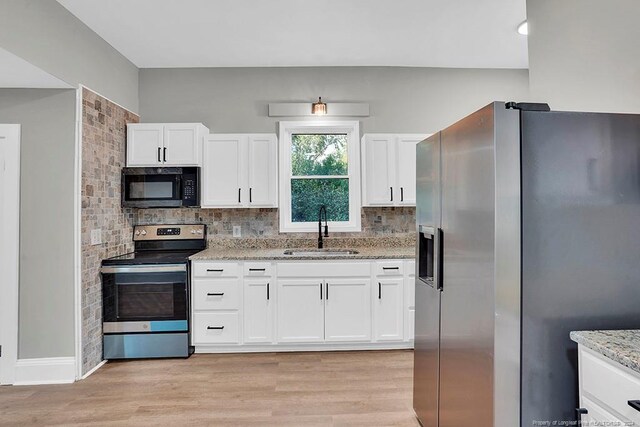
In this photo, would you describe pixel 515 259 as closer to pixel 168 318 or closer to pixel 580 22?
pixel 580 22

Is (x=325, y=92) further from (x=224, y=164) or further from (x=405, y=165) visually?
(x=224, y=164)

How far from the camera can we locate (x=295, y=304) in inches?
130

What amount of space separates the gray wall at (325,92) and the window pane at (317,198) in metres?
0.68

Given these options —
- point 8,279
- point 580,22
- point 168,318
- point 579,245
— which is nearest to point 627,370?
point 579,245

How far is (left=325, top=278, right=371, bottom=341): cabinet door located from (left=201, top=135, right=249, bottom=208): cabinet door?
1.26 meters

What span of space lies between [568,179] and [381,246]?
102 inches

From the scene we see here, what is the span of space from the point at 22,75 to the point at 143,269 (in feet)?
5.44

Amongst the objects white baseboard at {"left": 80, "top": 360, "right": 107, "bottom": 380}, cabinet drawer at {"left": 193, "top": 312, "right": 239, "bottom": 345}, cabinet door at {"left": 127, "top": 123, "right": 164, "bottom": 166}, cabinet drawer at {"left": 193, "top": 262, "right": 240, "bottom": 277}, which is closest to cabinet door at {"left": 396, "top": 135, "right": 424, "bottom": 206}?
cabinet drawer at {"left": 193, "top": 262, "right": 240, "bottom": 277}

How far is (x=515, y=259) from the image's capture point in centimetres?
136

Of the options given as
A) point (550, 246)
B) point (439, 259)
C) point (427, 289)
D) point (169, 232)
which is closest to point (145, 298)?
point (169, 232)

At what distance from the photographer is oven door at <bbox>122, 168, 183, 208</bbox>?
3480mm

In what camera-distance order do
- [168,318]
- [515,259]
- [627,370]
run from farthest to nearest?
1. [168,318]
2. [515,259]
3. [627,370]

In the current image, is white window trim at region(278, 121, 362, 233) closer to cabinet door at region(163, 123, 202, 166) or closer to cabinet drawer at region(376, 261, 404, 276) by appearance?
cabinet drawer at region(376, 261, 404, 276)

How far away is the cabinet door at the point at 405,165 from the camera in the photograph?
11.9ft
